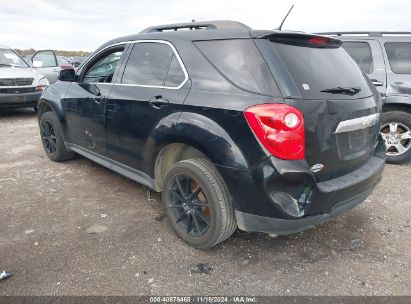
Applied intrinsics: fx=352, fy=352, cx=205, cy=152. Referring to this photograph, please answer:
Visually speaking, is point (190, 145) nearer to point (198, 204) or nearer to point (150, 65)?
point (198, 204)

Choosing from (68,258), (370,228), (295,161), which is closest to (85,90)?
(68,258)

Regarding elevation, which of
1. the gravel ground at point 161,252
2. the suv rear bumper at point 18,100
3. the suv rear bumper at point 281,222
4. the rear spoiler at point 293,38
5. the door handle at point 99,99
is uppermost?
the rear spoiler at point 293,38

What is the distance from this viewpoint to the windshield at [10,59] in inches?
347

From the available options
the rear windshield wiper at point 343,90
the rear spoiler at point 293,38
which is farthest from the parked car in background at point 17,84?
the rear windshield wiper at point 343,90

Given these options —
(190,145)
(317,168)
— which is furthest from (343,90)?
(190,145)

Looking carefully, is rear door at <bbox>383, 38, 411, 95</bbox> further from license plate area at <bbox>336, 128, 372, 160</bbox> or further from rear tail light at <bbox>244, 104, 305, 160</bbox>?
rear tail light at <bbox>244, 104, 305, 160</bbox>

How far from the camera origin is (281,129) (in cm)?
231

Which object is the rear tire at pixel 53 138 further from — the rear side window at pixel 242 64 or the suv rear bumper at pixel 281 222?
the suv rear bumper at pixel 281 222

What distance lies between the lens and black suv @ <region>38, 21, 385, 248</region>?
238cm

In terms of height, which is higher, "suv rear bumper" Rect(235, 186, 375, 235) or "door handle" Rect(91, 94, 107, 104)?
"door handle" Rect(91, 94, 107, 104)

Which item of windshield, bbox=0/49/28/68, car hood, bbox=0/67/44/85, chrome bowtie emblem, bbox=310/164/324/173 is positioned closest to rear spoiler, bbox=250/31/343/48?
chrome bowtie emblem, bbox=310/164/324/173

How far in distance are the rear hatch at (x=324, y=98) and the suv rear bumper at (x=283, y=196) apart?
117 mm

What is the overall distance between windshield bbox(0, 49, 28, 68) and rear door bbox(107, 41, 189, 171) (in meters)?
6.71

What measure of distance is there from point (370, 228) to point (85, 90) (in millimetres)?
3363
